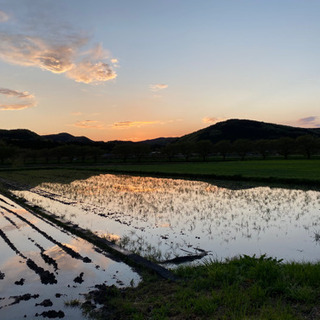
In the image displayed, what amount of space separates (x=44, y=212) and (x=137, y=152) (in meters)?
90.8

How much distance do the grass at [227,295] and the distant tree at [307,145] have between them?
97.0m

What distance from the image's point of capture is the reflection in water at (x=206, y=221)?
9.66 meters

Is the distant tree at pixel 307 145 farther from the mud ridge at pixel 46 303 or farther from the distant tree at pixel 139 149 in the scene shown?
the mud ridge at pixel 46 303

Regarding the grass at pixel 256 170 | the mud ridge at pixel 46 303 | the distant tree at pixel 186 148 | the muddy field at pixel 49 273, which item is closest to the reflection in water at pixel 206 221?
the muddy field at pixel 49 273

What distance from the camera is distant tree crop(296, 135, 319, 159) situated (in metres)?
91.3

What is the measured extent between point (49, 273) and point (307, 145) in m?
99.7

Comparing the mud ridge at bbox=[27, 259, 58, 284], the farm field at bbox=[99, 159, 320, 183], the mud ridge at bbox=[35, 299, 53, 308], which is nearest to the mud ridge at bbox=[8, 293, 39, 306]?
the mud ridge at bbox=[35, 299, 53, 308]

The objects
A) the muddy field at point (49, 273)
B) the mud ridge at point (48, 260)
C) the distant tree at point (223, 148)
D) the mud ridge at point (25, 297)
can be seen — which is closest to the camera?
the muddy field at point (49, 273)

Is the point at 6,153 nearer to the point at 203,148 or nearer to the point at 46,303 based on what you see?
the point at 203,148

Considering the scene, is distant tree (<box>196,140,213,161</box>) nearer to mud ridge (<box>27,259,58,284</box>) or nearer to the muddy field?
the muddy field

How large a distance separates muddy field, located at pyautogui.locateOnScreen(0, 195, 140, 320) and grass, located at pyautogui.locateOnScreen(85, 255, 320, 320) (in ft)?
2.40

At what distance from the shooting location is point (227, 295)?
5.67 meters

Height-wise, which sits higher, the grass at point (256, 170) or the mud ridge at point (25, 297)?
the mud ridge at point (25, 297)

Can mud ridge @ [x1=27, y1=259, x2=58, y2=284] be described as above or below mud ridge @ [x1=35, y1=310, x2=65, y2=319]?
below
